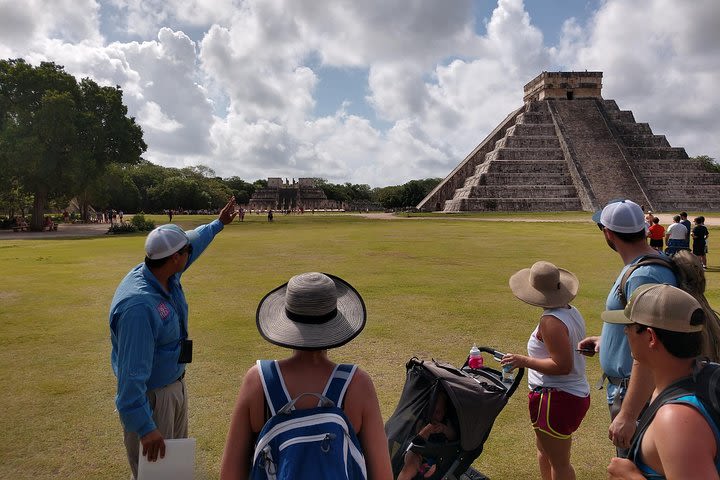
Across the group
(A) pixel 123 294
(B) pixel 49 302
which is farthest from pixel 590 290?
(B) pixel 49 302

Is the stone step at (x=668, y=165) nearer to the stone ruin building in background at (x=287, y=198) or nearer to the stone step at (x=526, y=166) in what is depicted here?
the stone step at (x=526, y=166)

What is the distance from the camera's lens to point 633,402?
2484 millimetres

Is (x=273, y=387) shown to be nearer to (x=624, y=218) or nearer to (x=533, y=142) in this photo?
(x=624, y=218)

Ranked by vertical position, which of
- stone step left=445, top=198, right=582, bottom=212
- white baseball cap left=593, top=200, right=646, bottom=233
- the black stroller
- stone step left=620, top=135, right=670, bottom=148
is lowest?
the black stroller

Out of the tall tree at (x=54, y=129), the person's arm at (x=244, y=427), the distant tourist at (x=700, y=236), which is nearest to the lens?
the person's arm at (x=244, y=427)

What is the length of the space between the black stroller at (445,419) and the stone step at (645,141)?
190ft

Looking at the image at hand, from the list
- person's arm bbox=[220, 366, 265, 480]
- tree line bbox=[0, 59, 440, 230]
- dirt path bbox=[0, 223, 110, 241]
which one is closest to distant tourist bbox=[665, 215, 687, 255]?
person's arm bbox=[220, 366, 265, 480]

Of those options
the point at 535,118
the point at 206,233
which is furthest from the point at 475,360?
the point at 535,118

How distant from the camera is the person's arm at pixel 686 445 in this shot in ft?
4.98

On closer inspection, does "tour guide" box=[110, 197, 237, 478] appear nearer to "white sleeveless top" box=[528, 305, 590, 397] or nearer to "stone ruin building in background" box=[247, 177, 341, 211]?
"white sleeveless top" box=[528, 305, 590, 397]

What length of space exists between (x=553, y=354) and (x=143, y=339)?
7.66 feet

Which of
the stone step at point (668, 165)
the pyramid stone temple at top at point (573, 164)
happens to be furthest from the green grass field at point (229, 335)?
the stone step at point (668, 165)

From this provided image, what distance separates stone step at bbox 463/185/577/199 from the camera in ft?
146

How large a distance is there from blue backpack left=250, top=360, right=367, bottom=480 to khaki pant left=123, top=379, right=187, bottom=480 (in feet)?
4.66
